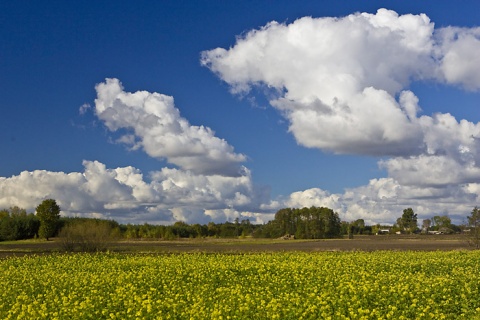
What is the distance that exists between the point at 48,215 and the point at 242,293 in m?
84.5

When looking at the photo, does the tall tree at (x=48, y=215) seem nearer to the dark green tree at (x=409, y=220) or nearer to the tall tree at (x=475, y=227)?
the tall tree at (x=475, y=227)

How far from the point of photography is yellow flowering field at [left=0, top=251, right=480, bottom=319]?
50.3ft

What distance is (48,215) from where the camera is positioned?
96.1m

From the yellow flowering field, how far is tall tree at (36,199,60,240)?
215 feet

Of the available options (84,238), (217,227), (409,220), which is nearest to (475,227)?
(84,238)

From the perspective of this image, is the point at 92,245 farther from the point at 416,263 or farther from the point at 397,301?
the point at 397,301

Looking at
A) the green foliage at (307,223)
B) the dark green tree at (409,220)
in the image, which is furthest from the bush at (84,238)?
the dark green tree at (409,220)

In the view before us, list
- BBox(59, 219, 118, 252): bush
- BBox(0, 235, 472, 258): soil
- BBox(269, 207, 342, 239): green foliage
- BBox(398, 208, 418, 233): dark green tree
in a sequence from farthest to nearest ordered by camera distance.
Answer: BBox(398, 208, 418, 233): dark green tree
BBox(269, 207, 342, 239): green foliage
BBox(0, 235, 472, 258): soil
BBox(59, 219, 118, 252): bush

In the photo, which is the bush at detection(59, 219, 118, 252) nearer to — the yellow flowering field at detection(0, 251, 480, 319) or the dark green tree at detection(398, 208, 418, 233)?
the yellow flowering field at detection(0, 251, 480, 319)

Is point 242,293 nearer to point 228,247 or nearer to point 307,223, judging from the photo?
point 228,247

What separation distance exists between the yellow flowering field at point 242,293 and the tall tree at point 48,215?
65.4 metres

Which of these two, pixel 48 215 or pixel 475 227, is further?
pixel 48 215

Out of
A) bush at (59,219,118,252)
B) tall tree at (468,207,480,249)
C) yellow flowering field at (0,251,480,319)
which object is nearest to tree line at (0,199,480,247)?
bush at (59,219,118,252)

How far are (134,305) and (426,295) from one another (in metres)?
10.9
